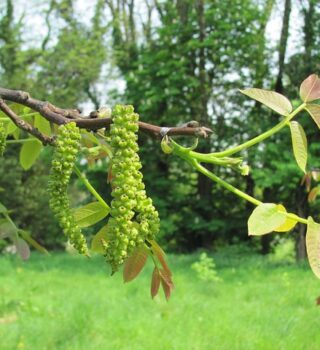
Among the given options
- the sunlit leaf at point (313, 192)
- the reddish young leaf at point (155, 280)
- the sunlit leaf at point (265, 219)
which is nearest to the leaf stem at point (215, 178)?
the sunlit leaf at point (265, 219)

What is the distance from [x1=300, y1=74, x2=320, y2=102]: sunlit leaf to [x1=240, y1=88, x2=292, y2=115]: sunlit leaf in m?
0.02

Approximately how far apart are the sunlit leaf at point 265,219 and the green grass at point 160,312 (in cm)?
270

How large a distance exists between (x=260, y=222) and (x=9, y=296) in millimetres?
4807

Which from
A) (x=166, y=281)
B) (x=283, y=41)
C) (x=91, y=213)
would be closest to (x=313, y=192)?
(x=166, y=281)

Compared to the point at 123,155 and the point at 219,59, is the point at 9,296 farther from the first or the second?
the point at 219,59

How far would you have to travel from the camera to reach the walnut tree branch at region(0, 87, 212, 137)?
0.54 metres

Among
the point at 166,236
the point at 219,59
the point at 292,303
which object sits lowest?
the point at 166,236

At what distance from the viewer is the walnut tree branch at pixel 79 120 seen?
1.77ft

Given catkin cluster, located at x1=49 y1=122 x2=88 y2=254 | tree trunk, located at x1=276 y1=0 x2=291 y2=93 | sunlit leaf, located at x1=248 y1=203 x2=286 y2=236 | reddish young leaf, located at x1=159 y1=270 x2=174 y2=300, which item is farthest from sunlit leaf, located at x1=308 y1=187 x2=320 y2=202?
tree trunk, located at x1=276 y1=0 x2=291 y2=93

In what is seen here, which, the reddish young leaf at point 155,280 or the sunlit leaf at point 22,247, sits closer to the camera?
the reddish young leaf at point 155,280

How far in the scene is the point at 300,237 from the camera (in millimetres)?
7559

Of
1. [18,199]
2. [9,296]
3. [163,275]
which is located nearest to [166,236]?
[18,199]

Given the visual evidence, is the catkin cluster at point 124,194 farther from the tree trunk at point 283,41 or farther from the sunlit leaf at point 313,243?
the tree trunk at point 283,41

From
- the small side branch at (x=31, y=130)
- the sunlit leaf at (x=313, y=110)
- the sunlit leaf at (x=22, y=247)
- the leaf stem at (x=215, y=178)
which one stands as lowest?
the sunlit leaf at (x=22, y=247)
